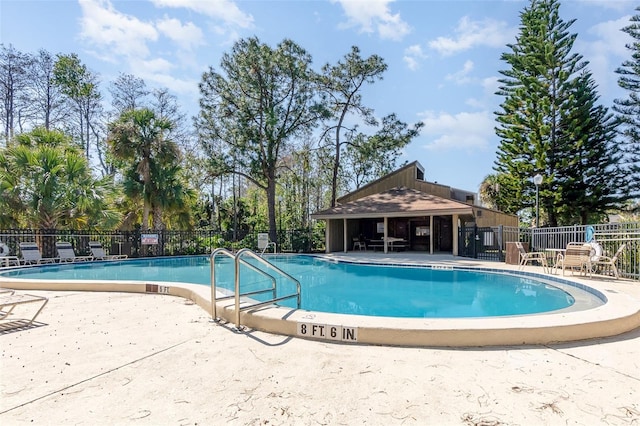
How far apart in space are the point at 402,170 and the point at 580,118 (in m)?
9.91

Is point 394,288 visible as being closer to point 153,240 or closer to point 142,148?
point 153,240

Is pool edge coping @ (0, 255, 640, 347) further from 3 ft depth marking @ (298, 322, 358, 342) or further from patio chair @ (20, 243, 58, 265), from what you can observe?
patio chair @ (20, 243, 58, 265)

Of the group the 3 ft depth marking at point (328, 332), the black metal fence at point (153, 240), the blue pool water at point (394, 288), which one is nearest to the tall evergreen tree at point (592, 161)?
the blue pool water at point (394, 288)

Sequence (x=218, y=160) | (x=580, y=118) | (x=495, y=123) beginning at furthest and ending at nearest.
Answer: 1. (x=495, y=123)
2. (x=218, y=160)
3. (x=580, y=118)

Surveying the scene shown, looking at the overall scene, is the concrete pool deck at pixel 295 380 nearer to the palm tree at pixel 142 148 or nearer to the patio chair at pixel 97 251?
the patio chair at pixel 97 251

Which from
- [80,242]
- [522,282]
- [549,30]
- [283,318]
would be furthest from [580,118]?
[80,242]

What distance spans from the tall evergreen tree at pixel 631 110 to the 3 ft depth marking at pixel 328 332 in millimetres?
22909

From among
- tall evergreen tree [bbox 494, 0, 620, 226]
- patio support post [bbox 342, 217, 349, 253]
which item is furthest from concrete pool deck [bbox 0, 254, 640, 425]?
tall evergreen tree [bbox 494, 0, 620, 226]

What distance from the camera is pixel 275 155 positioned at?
67.7ft

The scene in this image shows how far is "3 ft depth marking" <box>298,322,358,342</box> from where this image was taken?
11.6ft

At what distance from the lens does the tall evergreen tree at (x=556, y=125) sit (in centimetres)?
1895

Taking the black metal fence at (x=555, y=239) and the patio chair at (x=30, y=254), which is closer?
the black metal fence at (x=555, y=239)

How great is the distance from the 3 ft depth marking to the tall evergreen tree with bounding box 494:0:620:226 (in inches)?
792

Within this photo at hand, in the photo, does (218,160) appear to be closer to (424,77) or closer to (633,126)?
(424,77)
